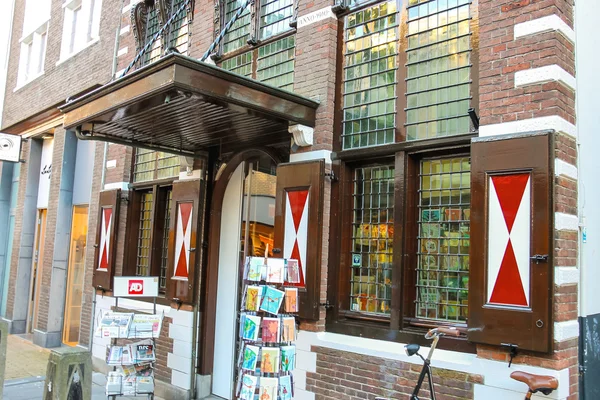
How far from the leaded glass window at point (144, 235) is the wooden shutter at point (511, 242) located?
6418mm

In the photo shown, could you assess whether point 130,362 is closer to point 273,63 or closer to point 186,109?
point 186,109

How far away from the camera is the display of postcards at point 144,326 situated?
7164 mm

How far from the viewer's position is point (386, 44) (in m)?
6.04

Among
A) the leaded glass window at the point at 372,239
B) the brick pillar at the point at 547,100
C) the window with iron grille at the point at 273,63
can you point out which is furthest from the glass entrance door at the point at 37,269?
the brick pillar at the point at 547,100

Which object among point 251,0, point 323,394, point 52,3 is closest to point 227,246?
point 323,394

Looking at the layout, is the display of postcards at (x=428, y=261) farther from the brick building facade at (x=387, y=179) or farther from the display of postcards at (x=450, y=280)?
the display of postcards at (x=450, y=280)

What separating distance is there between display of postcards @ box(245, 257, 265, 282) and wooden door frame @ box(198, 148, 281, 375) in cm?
277

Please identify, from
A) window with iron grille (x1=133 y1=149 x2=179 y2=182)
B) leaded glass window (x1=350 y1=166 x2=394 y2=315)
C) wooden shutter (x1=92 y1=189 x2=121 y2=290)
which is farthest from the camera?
wooden shutter (x1=92 y1=189 x2=121 y2=290)

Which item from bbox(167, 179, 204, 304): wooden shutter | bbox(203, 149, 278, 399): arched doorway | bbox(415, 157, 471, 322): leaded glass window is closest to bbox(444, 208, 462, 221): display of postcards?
bbox(415, 157, 471, 322): leaded glass window

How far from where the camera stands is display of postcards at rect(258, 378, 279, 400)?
5129mm

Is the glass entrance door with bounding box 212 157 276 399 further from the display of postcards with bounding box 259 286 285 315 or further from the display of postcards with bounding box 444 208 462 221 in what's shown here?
the display of postcards with bounding box 444 208 462 221

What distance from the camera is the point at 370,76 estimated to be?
616cm

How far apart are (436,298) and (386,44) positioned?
2.82 meters

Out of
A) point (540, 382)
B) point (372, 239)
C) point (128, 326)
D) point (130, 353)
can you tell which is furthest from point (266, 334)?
point (130, 353)
